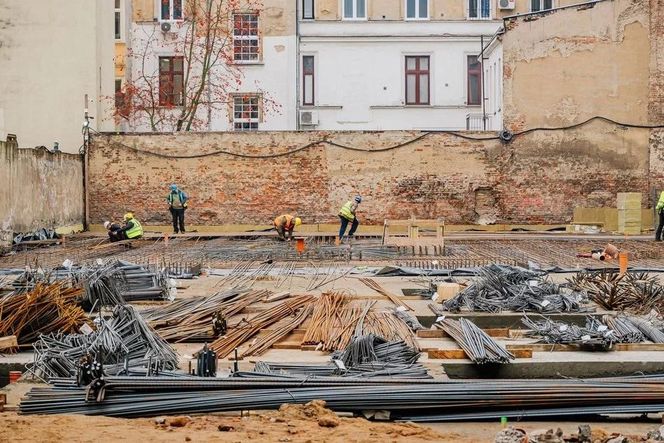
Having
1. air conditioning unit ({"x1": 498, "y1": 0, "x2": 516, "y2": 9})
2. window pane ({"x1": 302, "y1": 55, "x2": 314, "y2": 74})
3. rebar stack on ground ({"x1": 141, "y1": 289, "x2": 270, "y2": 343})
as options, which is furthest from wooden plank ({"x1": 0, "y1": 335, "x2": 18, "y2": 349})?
air conditioning unit ({"x1": 498, "y1": 0, "x2": 516, "y2": 9})

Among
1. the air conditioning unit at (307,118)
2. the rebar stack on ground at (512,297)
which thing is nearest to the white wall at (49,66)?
the air conditioning unit at (307,118)

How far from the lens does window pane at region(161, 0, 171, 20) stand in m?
42.7

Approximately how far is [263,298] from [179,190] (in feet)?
55.0

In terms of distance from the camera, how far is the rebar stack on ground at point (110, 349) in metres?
9.09

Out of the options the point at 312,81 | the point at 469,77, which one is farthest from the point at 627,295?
the point at 312,81

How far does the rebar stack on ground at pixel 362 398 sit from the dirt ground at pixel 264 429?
115 mm

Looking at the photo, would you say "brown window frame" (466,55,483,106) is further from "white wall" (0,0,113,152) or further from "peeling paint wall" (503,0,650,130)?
"white wall" (0,0,113,152)

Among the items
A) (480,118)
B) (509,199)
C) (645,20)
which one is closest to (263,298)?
(509,199)

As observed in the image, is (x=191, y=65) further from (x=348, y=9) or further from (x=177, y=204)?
(x=177, y=204)

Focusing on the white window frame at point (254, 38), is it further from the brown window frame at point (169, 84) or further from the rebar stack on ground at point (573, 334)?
the rebar stack on ground at point (573, 334)

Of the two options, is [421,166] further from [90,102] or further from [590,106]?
[90,102]

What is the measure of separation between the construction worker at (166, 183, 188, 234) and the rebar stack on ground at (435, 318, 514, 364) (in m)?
19.4

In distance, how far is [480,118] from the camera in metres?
41.2

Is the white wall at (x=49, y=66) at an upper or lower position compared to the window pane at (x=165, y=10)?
lower
